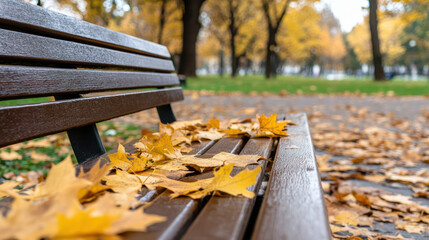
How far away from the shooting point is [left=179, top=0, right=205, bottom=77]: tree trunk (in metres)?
→ 16.3

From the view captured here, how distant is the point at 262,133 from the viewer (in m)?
1.82

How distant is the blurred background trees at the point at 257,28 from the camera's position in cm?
1728

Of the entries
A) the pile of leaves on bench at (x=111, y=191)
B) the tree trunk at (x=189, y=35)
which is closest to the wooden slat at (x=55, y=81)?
the pile of leaves on bench at (x=111, y=191)

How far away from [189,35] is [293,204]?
1641 centimetres

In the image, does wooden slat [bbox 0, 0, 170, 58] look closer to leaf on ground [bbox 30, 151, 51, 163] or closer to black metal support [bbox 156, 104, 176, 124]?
black metal support [bbox 156, 104, 176, 124]

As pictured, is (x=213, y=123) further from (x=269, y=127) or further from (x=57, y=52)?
(x=57, y=52)

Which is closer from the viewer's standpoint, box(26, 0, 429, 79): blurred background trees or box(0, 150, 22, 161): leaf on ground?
box(0, 150, 22, 161): leaf on ground

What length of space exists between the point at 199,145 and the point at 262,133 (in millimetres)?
326

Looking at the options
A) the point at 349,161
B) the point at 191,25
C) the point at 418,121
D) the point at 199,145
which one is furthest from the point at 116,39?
the point at 191,25

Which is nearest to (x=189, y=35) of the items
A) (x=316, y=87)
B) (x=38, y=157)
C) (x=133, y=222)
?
(x=316, y=87)

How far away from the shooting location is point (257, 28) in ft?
110

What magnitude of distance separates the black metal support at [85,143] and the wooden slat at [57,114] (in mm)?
97

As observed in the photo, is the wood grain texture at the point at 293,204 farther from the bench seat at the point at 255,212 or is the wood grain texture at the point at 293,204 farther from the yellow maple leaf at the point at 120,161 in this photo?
the yellow maple leaf at the point at 120,161

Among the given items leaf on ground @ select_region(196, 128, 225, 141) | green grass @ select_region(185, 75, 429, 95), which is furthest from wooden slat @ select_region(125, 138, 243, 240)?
green grass @ select_region(185, 75, 429, 95)
